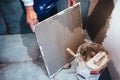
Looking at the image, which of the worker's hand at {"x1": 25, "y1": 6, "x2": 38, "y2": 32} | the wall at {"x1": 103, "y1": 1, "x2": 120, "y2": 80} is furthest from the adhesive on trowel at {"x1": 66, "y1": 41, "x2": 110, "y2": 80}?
the worker's hand at {"x1": 25, "y1": 6, "x2": 38, "y2": 32}

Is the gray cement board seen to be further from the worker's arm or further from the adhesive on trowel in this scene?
the adhesive on trowel

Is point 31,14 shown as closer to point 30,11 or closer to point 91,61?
point 30,11

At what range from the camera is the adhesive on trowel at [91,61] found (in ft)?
3.89

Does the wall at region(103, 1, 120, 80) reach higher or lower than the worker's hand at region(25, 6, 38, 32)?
→ lower

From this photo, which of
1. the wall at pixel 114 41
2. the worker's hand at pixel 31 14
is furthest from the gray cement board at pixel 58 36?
the wall at pixel 114 41

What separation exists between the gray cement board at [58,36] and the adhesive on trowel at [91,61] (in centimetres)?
17

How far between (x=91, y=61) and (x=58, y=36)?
0.33 meters

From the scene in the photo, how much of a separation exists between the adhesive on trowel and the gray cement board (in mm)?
174

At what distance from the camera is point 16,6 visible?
5.24 ft

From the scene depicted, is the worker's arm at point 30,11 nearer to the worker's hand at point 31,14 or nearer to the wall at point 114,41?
the worker's hand at point 31,14

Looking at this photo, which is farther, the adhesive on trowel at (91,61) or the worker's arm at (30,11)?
the adhesive on trowel at (91,61)

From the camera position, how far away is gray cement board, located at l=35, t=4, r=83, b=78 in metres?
1.20

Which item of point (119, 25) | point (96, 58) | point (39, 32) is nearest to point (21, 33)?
point (39, 32)

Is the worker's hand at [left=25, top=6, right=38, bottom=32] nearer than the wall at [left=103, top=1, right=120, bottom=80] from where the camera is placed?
Yes
